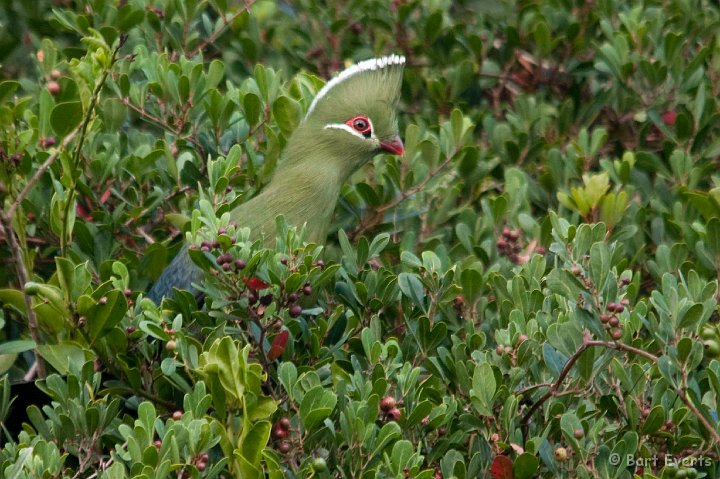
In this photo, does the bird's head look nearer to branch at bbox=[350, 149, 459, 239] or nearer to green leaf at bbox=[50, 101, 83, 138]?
branch at bbox=[350, 149, 459, 239]

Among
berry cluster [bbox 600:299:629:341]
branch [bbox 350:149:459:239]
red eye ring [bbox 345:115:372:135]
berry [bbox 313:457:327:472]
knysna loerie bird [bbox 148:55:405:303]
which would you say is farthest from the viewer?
red eye ring [bbox 345:115:372:135]

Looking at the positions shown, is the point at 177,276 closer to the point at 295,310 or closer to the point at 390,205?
the point at 390,205

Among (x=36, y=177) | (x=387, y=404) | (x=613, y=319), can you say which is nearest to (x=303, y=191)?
(x=36, y=177)

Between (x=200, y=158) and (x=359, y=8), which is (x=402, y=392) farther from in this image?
(x=359, y=8)

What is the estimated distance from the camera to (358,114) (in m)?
3.96

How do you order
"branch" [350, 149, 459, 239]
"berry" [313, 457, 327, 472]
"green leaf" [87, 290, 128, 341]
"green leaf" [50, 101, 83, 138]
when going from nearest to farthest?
"berry" [313, 457, 327, 472] → "green leaf" [87, 290, 128, 341] → "green leaf" [50, 101, 83, 138] → "branch" [350, 149, 459, 239]

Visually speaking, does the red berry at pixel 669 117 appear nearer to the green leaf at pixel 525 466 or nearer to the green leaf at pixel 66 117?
the green leaf at pixel 525 466

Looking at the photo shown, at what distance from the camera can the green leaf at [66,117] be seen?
3.17 meters

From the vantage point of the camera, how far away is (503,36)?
5102 mm

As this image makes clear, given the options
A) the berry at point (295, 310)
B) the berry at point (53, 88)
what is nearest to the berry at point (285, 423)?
the berry at point (295, 310)

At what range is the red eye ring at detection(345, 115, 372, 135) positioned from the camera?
3.95 meters

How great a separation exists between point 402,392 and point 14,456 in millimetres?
914

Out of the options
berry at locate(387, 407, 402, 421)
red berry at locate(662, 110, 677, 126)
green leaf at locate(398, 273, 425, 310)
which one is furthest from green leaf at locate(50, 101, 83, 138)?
red berry at locate(662, 110, 677, 126)

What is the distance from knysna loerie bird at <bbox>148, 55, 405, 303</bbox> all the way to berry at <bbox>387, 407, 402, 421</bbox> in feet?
3.73
